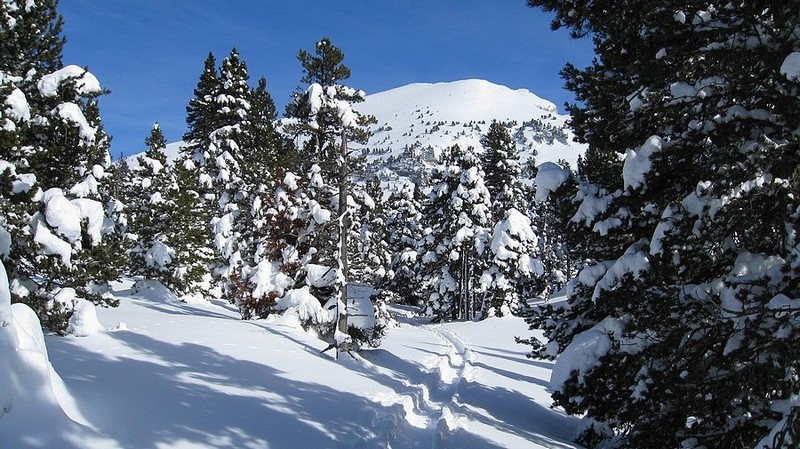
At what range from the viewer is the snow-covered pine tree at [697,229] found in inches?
204

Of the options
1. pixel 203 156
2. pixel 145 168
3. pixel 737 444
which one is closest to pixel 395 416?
pixel 737 444

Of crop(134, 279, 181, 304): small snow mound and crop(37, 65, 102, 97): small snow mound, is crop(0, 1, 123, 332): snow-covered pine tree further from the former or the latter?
crop(134, 279, 181, 304): small snow mound

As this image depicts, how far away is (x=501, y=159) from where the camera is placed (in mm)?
40750

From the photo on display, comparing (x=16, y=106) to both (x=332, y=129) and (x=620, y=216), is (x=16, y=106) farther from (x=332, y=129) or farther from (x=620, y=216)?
(x=620, y=216)

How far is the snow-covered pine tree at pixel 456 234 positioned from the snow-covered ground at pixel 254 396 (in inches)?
734

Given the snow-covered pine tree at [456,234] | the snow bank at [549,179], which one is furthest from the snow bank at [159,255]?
the snow bank at [549,179]

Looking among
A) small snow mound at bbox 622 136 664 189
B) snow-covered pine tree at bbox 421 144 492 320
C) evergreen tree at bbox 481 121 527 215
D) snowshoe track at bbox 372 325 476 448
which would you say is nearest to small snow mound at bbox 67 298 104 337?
snowshoe track at bbox 372 325 476 448

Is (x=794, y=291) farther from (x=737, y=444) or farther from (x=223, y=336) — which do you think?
(x=223, y=336)

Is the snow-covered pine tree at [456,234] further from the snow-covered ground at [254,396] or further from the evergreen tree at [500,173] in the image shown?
the snow-covered ground at [254,396]

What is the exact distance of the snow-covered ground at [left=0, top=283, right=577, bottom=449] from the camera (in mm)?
7156

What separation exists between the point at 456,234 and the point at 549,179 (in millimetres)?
29027

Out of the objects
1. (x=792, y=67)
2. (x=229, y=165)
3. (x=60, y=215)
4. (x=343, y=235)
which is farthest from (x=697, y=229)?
(x=229, y=165)

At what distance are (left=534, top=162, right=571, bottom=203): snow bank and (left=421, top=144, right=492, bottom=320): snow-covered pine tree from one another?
28597 mm

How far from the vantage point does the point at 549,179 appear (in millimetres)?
8094
